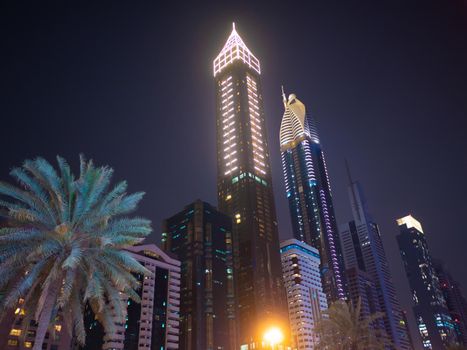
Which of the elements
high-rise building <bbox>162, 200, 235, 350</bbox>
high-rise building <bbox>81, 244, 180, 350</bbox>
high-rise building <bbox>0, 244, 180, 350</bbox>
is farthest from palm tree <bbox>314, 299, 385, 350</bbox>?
high-rise building <bbox>162, 200, 235, 350</bbox>

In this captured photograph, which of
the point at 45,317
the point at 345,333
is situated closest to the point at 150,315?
the point at 345,333

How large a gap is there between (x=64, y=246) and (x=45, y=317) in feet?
15.3

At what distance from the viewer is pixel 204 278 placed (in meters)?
177

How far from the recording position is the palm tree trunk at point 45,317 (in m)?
26.5

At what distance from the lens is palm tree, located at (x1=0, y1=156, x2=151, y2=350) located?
26859mm

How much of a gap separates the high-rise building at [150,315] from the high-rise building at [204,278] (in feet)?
63.3

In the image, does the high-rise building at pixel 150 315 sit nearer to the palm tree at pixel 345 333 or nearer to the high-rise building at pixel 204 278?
the high-rise building at pixel 204 278

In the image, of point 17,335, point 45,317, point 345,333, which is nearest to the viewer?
point 45,317

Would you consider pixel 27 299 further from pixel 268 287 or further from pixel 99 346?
pixel 268 287

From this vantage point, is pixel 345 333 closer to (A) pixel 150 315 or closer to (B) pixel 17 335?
(B) pixel 17 335

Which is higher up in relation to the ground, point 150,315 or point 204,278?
point 204,278

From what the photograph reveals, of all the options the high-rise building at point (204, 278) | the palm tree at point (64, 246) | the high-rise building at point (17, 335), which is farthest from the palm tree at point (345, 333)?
the high-rise building at point (204, 278)

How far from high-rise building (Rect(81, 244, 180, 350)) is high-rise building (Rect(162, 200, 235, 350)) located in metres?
19.3

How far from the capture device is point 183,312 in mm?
172750
